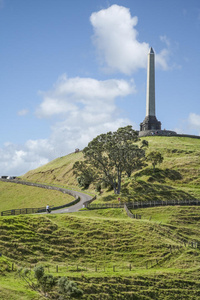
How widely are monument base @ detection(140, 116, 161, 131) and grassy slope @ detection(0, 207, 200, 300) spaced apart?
66.9 metres

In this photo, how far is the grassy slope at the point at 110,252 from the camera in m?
36.6

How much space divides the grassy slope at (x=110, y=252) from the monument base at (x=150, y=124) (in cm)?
6688

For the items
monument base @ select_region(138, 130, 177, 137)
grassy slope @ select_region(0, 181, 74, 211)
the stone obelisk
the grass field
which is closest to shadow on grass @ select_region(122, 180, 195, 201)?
the grass field

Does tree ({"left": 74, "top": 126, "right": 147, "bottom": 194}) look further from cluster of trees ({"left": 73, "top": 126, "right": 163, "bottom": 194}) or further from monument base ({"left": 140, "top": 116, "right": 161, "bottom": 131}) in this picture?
monument base ({"left": 140, "top": 116, "right": 161, "bottom": 131})

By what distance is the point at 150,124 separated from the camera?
123 meters

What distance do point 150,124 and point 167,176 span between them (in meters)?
37.2

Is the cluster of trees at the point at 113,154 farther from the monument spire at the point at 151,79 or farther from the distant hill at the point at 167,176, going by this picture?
the monument spire at the point at 151,79

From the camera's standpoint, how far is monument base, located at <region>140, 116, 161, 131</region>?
399 ft

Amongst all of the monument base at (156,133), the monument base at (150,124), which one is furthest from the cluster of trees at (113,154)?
the monument base at (156,133)

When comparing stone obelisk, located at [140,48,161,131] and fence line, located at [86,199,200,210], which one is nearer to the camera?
fence line, located at [86,199,200,210]

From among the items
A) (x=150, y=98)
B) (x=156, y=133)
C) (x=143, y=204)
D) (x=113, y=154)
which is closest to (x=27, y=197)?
(x=113, y=154)

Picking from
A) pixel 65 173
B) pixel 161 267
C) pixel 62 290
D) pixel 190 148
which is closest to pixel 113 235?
pixel 161 267

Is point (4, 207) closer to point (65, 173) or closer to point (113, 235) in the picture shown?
point (65, 173)

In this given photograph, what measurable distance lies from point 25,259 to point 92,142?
4627 centimetres
